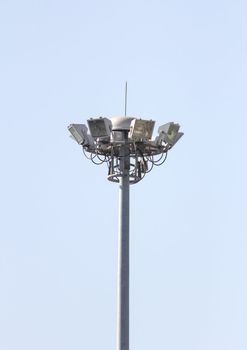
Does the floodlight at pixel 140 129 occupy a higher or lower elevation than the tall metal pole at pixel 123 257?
higher

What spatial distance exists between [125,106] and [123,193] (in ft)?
12.4

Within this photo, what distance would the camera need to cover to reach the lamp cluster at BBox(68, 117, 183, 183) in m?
122

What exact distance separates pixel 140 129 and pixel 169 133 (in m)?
1.32

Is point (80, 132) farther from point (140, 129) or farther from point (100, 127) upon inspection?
point (140, 129)

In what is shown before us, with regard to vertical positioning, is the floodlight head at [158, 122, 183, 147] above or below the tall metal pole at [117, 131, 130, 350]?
above

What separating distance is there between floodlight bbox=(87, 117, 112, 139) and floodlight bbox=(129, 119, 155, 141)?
0.92 m

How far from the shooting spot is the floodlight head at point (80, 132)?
403 feet

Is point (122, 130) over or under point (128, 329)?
over

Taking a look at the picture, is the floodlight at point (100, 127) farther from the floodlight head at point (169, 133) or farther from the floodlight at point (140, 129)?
the floodlight head at point (169, 133)

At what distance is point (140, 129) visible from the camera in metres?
122

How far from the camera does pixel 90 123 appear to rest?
400ft

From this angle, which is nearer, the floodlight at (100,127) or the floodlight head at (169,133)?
the floodlight at (100,127)

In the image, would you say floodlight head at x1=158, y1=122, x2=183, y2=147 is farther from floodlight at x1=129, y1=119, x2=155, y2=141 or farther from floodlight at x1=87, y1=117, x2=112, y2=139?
floodlight at x1=87, y1=117, x2=112, y2=139

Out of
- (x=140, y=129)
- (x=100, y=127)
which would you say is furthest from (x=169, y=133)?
(x=100, y=127)
